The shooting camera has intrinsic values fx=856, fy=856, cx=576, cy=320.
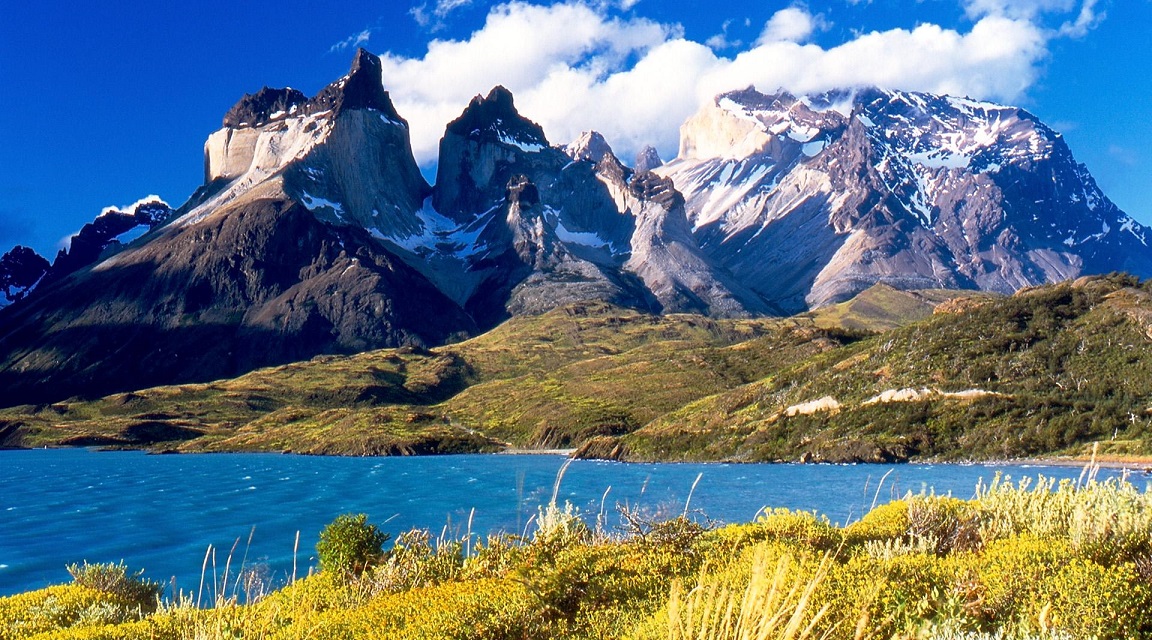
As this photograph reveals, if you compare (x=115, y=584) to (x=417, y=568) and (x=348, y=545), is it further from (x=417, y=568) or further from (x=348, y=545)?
(x=417, y=568)

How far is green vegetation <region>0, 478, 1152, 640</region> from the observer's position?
924 centimetres

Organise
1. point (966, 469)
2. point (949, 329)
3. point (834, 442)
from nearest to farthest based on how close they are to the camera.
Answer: point (966, 469) < point (834, 442) < point (949, 329)

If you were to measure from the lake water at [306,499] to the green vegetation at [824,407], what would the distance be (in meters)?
10.2

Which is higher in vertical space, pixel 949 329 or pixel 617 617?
pixel 949 329

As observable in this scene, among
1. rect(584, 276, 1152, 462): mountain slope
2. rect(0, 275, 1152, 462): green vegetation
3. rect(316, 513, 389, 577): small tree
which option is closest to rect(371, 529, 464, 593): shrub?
rect(316, 513, 389, 577): small tree

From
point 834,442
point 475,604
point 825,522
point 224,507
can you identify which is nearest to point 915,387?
point 834,442

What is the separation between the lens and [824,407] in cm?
11125

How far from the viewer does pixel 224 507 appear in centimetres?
6631

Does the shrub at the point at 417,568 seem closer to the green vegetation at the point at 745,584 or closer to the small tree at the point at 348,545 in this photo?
the green vegetation at the point at 745,584

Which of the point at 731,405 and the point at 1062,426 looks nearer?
the point at 1062,426

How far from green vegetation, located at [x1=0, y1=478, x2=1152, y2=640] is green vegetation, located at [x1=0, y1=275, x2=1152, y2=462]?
76.8 meters

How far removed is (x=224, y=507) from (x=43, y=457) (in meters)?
92.6

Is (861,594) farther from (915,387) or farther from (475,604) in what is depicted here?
(915,387)

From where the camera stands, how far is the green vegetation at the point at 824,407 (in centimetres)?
9350
